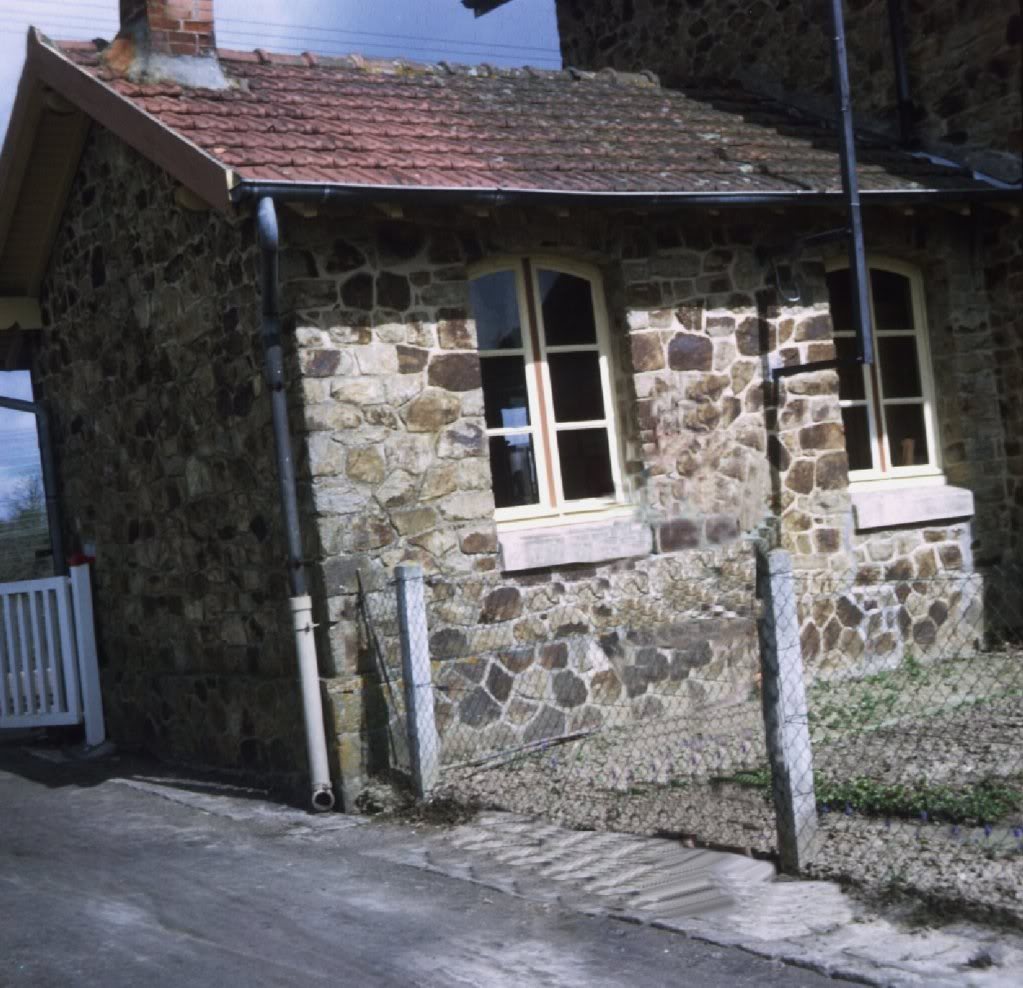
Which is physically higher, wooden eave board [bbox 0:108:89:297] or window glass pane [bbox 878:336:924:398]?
wooden eave board [bbox 0:108:89:297]

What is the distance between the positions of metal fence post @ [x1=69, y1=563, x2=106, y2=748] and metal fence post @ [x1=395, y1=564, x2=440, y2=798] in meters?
3.78

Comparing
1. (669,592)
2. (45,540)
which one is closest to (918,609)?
(669,592)

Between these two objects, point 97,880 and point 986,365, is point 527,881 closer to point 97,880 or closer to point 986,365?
→ point 97,880

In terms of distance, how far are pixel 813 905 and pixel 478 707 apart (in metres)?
3.06

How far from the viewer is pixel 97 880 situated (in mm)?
6516

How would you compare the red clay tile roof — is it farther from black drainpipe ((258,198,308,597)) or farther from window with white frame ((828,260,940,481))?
window with white frame ((828,260,940,481))

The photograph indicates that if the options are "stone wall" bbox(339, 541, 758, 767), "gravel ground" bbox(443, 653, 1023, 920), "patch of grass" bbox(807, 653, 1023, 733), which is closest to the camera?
"gravel ground" bbox(443, 653, 1023, 920)

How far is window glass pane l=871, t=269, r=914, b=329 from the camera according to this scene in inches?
418

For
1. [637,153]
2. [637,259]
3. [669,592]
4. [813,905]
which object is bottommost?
[813,905]

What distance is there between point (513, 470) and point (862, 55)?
5.16 metres

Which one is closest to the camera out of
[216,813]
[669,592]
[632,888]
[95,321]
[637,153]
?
[632,888]

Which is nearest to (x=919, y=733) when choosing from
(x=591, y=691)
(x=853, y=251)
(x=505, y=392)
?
(x=591, y=691)

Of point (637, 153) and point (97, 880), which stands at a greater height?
point (637, 153)

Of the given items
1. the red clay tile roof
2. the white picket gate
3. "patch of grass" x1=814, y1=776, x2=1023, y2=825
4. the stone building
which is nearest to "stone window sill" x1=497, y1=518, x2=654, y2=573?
the stone building
